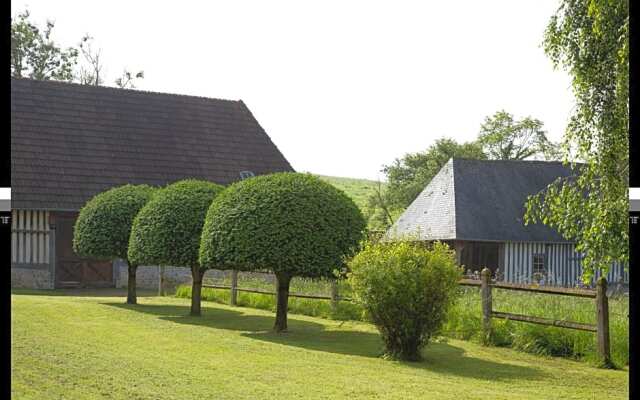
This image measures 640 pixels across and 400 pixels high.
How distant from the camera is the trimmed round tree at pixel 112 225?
21062 mm

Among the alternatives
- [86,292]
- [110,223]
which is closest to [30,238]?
[86,292]

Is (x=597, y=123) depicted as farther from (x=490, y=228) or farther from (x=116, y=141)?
(x=116, y=141)

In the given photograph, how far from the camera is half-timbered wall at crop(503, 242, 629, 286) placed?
31.4 meters

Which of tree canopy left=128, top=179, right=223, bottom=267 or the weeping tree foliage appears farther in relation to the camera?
tree canopy left=128, top=179, right=223, bottom=267

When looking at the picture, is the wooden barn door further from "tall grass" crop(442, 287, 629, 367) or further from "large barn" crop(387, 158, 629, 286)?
"tall grass" crop(442, 287, 629, 367)

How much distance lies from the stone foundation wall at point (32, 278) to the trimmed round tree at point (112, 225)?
6186 millimetres

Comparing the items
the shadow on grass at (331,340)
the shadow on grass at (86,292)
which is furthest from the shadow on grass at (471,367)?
the shadow on grass at (86,292)

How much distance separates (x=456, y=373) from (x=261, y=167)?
73.3ft

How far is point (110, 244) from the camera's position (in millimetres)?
21062

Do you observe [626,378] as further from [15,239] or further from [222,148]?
[222,148]

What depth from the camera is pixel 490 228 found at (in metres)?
31.2

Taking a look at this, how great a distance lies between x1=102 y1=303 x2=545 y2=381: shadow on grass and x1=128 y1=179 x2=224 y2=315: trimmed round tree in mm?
1138

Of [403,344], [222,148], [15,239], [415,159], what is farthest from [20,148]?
[415,159]

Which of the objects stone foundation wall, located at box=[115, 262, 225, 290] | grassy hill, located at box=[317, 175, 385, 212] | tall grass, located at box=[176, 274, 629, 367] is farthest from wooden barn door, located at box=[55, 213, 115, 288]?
grassy hill, located at box=[317, 175, 385, 212]
